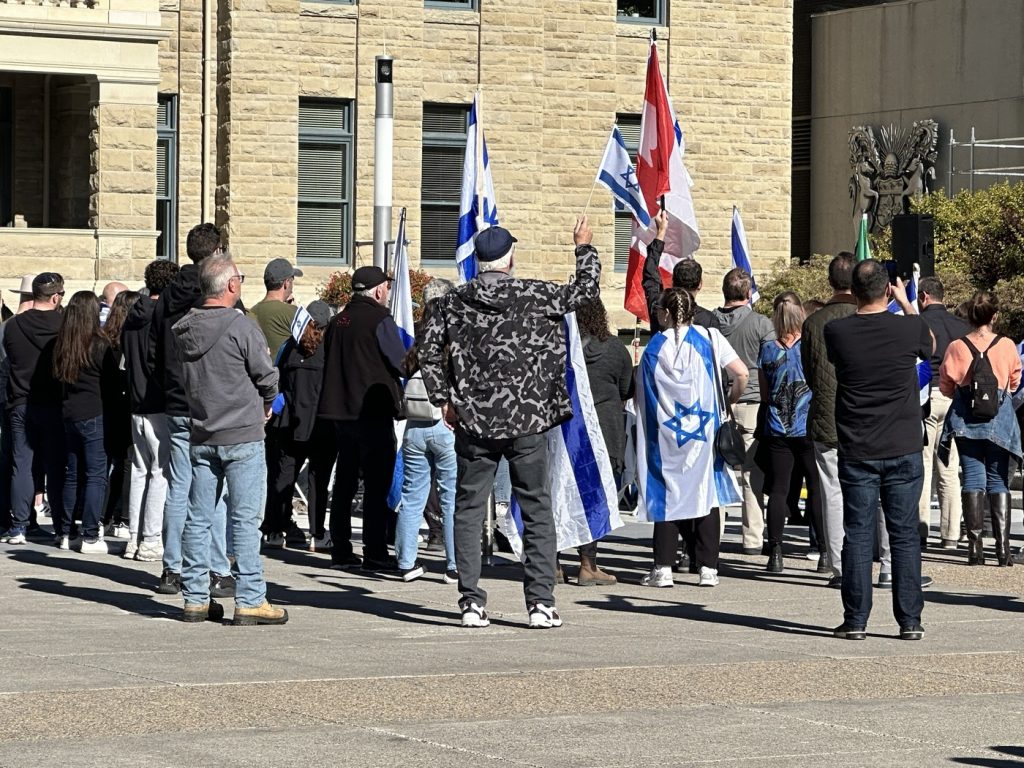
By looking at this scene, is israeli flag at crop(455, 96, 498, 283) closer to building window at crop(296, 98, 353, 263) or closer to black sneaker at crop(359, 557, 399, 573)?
black sneaker at crop(359, 557, 399, 573)

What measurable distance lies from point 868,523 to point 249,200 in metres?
19.6

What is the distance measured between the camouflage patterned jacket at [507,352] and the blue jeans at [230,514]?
3.49 feet

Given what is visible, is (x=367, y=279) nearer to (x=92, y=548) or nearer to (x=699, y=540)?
(x=699, y=540)

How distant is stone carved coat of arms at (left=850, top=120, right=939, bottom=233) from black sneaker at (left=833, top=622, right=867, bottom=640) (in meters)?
33.0

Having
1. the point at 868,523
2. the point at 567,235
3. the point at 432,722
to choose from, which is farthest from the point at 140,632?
the point at 567,235

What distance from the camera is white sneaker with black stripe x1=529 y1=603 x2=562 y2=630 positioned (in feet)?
35.3

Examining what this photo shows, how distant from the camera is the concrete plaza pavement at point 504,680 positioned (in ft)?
24.3

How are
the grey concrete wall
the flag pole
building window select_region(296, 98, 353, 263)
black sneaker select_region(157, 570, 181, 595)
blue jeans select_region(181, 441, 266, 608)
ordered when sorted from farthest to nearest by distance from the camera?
the grey concrete wall
building window select_region(296, 98, 353, 263)
the flag pole
black sneaker select_region(157, 570, 181, 595)
blue jeans select_region(181, 441, 266, 608)

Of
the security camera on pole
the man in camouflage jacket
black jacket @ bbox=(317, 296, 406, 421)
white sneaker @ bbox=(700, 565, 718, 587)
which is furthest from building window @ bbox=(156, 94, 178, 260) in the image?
the man in camouflage jacket

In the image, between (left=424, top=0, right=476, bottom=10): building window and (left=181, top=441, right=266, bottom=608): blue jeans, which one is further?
(left=424, top=0, right=476, bottom=10): building window

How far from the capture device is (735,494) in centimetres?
1310

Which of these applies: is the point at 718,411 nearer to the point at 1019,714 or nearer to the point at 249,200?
the point at 1019,714

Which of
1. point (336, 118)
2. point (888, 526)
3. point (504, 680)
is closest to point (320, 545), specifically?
point (888, 526)

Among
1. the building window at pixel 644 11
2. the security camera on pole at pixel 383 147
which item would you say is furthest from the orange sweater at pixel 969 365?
the building window at pixel 644 11
